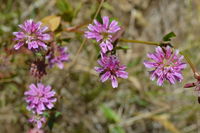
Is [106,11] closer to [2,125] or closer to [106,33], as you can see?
[2,125]

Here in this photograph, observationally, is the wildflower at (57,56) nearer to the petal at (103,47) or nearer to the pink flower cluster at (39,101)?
the pink flower cluster at (39,101)

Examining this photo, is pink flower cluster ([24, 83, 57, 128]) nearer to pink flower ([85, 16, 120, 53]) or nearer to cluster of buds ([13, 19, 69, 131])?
cluster of buds ([13, 19, 69, 131])

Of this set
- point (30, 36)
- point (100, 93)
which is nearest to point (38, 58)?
point (30, 36)

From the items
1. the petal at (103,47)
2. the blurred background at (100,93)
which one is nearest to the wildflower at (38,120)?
the petal at (103,47)

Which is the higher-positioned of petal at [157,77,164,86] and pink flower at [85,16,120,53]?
pink flower at [85,16,120,53]

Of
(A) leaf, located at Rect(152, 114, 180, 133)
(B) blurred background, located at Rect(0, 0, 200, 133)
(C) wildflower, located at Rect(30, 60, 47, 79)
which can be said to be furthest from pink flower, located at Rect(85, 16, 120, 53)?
(A) leaf, located at Rect(152, 114, 180, 133)

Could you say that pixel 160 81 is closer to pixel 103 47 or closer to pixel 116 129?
pixel 103 47
